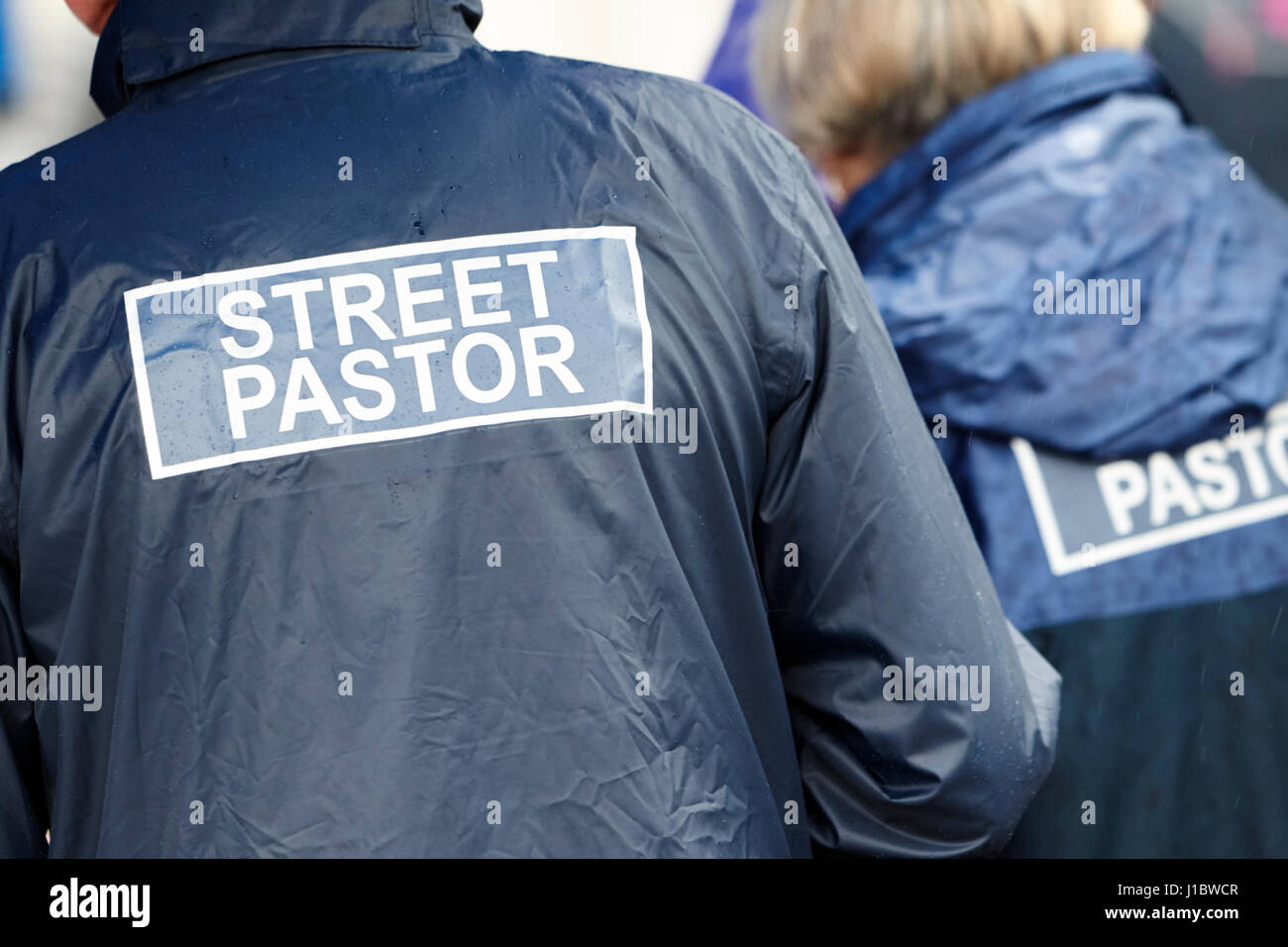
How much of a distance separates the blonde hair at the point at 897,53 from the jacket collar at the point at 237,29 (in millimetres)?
930

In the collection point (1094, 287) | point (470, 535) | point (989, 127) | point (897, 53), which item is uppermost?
point (897, 53)

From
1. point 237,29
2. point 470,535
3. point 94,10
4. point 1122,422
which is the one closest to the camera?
point 470,535

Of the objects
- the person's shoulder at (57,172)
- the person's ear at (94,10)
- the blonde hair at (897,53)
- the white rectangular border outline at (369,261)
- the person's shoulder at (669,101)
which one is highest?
the blonde hair at (897,53)

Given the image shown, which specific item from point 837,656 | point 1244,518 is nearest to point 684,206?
point 837,656

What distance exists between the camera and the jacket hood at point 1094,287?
1971mm

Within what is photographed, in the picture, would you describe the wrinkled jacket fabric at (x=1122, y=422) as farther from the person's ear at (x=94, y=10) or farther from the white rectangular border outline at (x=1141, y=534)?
the person's ear at (x=94, y=10)

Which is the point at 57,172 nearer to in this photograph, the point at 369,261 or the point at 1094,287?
the point at 369,261

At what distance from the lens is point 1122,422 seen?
1.96 meters

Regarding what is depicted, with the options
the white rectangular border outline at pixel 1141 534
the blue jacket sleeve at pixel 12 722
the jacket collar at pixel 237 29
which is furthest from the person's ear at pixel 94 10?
the white rectangular border outline at pixel 1141 534

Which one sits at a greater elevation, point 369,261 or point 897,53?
point 897,53

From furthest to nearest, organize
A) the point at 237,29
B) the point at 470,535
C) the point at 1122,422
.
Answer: the point at 1122,422, the point at 237,29, the point at 470,535

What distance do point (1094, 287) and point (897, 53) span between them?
47cm

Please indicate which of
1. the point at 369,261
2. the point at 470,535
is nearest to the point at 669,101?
the point at 369,261

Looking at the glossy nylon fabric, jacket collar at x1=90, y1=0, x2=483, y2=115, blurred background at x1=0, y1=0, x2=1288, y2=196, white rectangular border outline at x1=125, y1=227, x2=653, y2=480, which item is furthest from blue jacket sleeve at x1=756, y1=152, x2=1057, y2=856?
blurred background at x1=0, y1=0, x2=1288, y2=196
